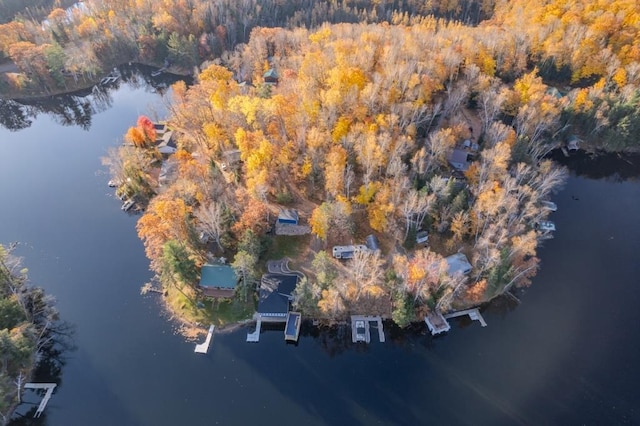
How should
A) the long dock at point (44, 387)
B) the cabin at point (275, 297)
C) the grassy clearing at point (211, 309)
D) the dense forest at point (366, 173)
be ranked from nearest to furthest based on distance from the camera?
the long dock at point (44, 387), the cabin at point (275, 297), the dense forest at point (366, 173), the grassy clearing at point (211, 309)

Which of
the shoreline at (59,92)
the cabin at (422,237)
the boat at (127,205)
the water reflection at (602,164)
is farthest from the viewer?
the shoreline at (59,92)

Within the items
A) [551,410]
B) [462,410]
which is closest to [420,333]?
[462,410]

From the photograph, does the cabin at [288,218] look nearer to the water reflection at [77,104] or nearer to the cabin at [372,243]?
the cabin at [372,243]

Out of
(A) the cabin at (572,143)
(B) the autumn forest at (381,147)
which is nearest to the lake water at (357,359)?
(B) the autumn forest at (381,147)

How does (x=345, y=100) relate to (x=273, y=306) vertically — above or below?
above

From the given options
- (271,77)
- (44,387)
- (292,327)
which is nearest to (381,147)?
(292,327)

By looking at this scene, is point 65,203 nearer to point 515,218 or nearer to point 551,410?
point 515,218

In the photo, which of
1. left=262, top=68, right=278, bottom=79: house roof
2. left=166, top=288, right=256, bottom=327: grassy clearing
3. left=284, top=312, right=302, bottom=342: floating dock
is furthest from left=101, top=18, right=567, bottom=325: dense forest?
left=262, top=68, right=278, bottom=79: house roof
